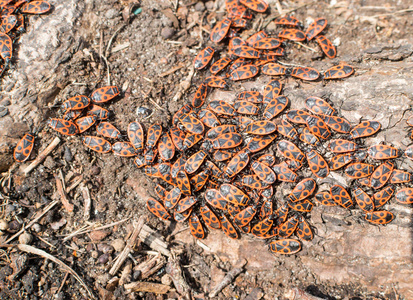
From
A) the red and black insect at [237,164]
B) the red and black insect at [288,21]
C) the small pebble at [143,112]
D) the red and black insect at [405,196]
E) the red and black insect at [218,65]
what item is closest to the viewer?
the red and black insect at [405,196]

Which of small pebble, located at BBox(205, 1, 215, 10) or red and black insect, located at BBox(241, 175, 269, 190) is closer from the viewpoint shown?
red and black insect, located at BBox(241, 175, 269, 190)

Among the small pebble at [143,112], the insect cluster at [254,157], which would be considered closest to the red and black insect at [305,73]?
the insect cluster at [254,157]

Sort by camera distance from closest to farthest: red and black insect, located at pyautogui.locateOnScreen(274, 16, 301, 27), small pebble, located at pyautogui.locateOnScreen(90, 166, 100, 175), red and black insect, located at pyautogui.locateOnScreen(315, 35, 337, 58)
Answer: small pebble, located at pyautogui.locateOnScreen(90, 166, 100, 175) → red and black insect, located at pyautogui.locateOnScreen(315, 35, 337, 58) → red and black insect, located at pyautogui.locateOnScreen(274, 16, 301, 27)

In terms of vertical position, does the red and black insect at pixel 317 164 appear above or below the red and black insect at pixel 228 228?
above

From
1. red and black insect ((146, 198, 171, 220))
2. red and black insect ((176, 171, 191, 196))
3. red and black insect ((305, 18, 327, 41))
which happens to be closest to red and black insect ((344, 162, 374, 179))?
red and black insect ((176, 171, 191, 196))

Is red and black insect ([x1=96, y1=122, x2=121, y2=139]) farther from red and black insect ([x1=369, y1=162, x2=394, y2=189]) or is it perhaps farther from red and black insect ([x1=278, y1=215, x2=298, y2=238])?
red and black insect ([x1=369, y1=162, x2=394, y2=189])

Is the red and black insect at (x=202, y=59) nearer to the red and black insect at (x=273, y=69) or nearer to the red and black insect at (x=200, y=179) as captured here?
the red and black insect at (x=273, y=69)
